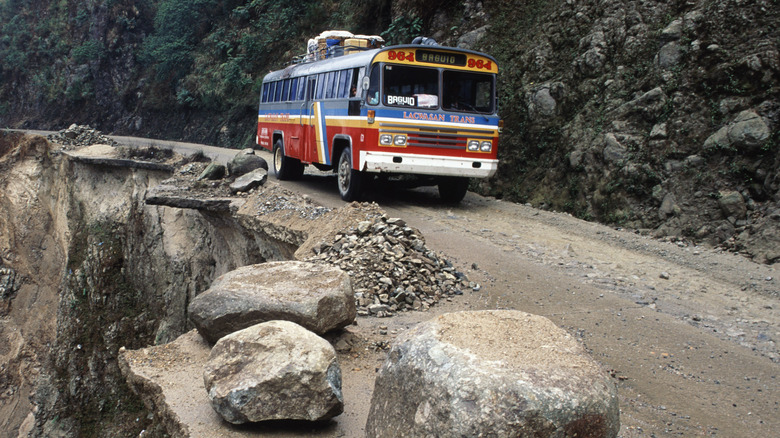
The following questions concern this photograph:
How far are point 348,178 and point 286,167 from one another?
4.24 metres

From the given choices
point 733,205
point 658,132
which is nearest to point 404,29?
point 658,132

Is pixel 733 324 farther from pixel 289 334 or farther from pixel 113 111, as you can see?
pixel 113 111

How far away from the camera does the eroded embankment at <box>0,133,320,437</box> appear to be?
15578 millimetres

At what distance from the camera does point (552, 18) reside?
15.5m

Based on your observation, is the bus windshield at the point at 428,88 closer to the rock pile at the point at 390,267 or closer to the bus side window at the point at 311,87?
the bus side window at the point at 311,87

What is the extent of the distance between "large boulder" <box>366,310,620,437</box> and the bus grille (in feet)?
25.9

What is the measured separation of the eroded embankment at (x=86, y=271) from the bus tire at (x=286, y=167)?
2336 millimetres

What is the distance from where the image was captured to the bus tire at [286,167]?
15.9 metres

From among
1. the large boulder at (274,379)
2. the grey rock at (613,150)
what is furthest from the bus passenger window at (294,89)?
the large boulder at (274,379)

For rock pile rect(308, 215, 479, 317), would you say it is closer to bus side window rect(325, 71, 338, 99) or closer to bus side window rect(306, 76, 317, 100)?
bus side window rect(325, 71, 338, 99)

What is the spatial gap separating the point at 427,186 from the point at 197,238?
240 inches

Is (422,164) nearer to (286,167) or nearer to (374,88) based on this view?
(374,88)

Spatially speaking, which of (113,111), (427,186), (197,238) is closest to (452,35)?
(427,186)

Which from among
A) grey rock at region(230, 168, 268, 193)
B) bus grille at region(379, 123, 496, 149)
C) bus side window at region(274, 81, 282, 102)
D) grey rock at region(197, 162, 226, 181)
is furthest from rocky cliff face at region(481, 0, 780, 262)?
grey rock at region(197, 162, 226, 181)
